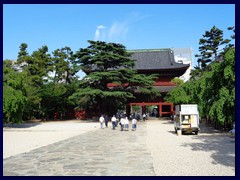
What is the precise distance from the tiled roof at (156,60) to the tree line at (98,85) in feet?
16.4

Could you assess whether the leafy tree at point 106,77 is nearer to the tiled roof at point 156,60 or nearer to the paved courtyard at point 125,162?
the tiled roof at point 156,60

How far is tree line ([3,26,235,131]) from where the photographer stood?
67.4 feet

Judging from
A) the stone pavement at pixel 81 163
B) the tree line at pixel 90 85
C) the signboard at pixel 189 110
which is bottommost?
the stone pavement at pixel 81 163

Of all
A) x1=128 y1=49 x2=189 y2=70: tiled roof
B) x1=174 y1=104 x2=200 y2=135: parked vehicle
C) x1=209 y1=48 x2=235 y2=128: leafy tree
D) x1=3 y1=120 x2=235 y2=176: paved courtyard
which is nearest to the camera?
x1=3 y1=120 x2=235 y2=176: paved courtyard

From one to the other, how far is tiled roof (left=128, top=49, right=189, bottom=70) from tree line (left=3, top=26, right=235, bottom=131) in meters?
4.99

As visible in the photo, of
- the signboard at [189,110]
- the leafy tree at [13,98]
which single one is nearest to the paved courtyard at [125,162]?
the signboard at [189,110]

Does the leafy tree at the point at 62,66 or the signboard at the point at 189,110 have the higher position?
the leafy tree at the point at 62,66

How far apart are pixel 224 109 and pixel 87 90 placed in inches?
806

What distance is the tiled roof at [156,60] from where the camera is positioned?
149ft

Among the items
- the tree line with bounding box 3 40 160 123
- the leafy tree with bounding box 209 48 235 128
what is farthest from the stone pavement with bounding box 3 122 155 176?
the tree line with bounding box 3 40 160 123

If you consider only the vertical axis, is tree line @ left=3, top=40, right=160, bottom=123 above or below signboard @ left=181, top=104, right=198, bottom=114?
above

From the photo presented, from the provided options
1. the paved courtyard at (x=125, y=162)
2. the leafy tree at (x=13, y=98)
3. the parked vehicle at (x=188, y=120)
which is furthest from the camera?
the leafy tree at (x=13, y=98)

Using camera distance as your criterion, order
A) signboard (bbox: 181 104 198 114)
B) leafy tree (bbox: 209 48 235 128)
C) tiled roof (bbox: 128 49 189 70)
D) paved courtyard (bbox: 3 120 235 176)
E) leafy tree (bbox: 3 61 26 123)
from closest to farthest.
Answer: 1. paved courtyard (bbox: 3 120 235 176)
2. leafy tree (bbox: 209 48 235 128)
3. signboard (bbox: 181 104 198 114)
4. leafy tree (bbox: 3 61 26 123)
5. tiled roof (bbox: 128 49 189 70)

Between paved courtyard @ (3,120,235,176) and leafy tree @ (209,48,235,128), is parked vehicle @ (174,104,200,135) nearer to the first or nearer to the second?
leafy tree @ (209,48,235,128)
